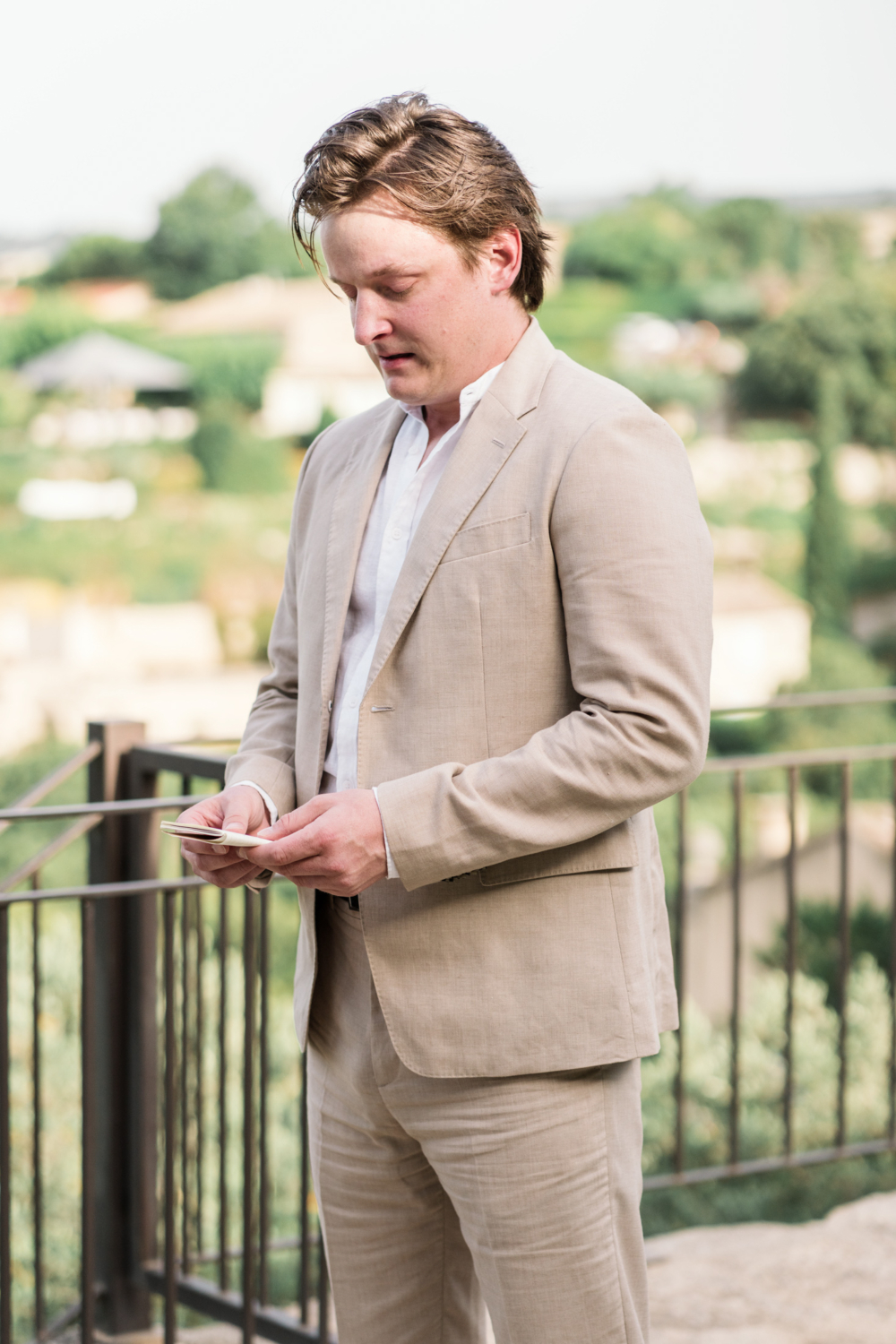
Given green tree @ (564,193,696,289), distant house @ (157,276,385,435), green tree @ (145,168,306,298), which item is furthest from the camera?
green tree @ (564,193,696,289)

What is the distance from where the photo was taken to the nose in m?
1.11

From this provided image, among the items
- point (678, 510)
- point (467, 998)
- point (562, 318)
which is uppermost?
point (562, 318)

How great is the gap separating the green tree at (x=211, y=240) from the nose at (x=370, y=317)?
24.1 meters

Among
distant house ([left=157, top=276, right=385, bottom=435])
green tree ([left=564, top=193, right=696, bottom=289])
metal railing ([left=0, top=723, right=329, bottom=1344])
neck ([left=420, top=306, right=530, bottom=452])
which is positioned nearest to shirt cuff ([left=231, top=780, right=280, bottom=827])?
neck ([left=420, top=306, right=530, bottom=452])

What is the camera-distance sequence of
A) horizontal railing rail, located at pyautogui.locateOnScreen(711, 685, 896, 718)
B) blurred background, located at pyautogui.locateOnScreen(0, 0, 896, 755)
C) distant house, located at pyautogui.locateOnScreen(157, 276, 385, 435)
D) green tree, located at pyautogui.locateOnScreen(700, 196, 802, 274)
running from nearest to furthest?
horizontal railing rail, located at pyautogui.locateOnScreen(711, 685, 896, 718), blurred background, located at pyautogui.locateOnScreen(0, 0, 896, 755), distant house, located at pyautogui.locateOnScreen(157, 276, 385, 435), green tree, located at pyautogui.locateOnScreen(700, 196, 802, 274)

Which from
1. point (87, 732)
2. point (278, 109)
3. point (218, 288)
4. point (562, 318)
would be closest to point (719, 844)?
point (562, 318)

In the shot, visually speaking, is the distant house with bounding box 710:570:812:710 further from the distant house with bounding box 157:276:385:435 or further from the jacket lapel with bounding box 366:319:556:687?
the jacket lapel with bounding box 366:319:556:687

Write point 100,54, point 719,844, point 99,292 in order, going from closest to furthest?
point 719,844 → point 99,292 → point 100,54

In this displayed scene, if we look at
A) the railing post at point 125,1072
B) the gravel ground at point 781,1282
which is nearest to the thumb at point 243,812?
the railing post at point 125,1072

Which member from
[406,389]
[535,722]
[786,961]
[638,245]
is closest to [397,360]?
[406,389]

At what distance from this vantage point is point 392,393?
1.16 m

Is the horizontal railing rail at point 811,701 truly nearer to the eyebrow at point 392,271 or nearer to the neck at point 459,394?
the neck at point 459,394

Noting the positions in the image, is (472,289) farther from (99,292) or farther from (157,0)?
(157,0)

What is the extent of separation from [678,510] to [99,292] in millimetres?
24695
